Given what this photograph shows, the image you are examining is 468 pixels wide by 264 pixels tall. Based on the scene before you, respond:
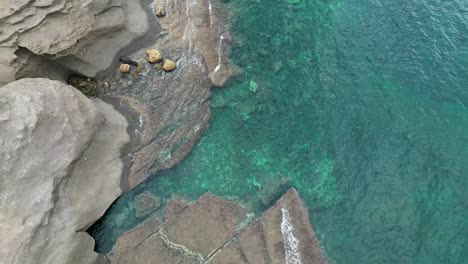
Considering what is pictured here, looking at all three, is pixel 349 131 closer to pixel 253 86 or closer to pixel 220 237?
A: pixel 253 86

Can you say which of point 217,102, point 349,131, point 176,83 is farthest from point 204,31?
point 349,131

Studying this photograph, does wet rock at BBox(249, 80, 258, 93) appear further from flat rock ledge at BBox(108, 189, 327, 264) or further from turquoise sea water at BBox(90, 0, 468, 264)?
flat rock ledge at BBox(108, 189, 327, 264)

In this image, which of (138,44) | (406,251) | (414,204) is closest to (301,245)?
(406,251)

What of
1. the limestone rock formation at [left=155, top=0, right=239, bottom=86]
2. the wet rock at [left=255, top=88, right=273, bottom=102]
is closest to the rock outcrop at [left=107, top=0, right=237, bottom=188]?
the limestone rock formation at [left=155, top=0, right=239, bottom=86]

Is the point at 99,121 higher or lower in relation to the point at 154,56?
lower

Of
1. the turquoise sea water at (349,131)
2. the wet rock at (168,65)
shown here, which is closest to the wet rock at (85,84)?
the wet rock at (168,65)

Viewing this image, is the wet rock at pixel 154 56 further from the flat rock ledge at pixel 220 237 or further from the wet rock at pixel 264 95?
the flat rock ledge at pixel 220 237
